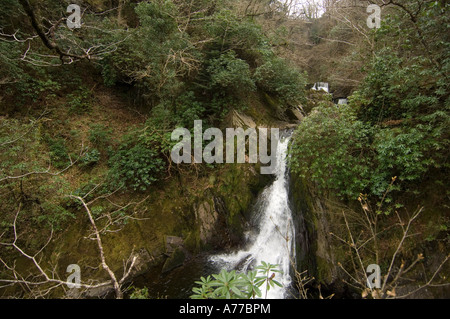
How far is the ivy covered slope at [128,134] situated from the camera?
216 inches

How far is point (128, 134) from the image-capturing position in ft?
23.1

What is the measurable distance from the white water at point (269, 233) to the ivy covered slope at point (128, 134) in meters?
0.44

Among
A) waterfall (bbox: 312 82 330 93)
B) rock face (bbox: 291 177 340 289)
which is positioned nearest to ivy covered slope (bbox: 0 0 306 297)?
rock face (bbox: 291 177 340 289)

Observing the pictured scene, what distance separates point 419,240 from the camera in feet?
14.0

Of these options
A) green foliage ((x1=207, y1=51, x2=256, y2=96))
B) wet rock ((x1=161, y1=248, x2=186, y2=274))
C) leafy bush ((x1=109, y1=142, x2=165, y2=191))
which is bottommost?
wet rock ((x1=161, y1=248, x2=186, y2=274))

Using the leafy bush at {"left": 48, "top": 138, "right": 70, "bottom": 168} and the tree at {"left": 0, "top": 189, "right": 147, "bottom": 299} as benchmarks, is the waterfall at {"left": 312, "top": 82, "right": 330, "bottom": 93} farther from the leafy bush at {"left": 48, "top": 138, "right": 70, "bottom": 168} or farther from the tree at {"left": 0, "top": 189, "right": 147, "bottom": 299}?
the leafy bush at {"left": 48, "top": 138, "right": 70, "bottom": 168}

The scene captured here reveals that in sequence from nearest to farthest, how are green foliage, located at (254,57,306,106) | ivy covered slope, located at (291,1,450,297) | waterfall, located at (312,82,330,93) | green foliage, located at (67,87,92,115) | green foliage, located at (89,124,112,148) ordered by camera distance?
ivy covered slope, located at (291,1,450,297), green foliage, located at (89,124,112,148), green foliage, located at (67,87,92,115), green foliage, located at (254,57,306,106), waterfall, located at (312,82,330,93)

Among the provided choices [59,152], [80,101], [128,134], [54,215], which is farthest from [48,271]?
[80,101]

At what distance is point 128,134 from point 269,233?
5.58 metres

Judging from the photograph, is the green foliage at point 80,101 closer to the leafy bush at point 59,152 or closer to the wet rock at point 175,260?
the leafy bush at point 59,152

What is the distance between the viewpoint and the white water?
6.09 meters

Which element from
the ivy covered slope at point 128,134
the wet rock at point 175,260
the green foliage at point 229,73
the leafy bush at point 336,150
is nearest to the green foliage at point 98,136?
the ivy covered slope at point 128,134

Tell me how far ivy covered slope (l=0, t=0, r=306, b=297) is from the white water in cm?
44
